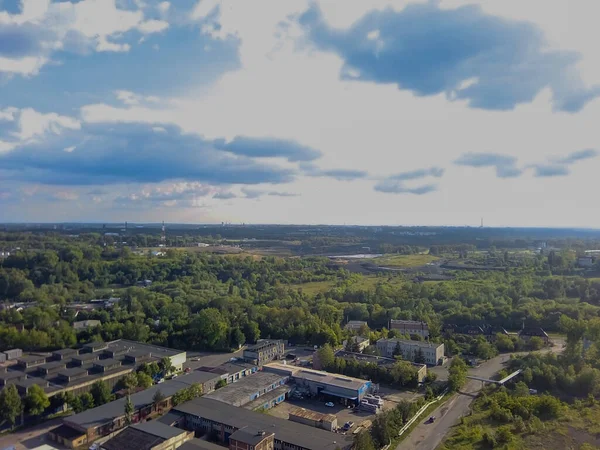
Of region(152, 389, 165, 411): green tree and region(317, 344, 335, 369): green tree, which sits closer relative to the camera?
region(152, 389, 165, 411): green tree

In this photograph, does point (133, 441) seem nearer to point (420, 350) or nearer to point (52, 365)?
point (52, 365)

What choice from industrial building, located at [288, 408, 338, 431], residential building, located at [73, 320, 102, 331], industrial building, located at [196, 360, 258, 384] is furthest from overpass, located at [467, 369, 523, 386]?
residential building, located at [73, 320, 102, 331]

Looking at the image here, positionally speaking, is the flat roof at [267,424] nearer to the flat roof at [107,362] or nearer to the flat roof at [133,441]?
the flat roof at [133,441]

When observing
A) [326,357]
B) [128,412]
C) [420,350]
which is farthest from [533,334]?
[128,412]

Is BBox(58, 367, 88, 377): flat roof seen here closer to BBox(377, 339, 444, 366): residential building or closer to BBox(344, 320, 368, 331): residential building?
BBox(377, 339, 444, 366): residential building

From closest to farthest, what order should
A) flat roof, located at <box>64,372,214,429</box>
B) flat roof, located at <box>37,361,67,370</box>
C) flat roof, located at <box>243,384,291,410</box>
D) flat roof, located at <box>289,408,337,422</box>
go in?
flat roof, located at <box>64,372,214,429</box>, flat roof, located at <box>289,408,337,422</box>, flat roof, located at <box>243,384,291,410</box>, flat roof, located at <box>37,361,67,370</box>

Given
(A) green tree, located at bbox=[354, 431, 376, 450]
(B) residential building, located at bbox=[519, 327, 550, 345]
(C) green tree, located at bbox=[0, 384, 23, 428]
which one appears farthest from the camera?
(B) residential building, located at bbox=[519, 327, 550, 345]

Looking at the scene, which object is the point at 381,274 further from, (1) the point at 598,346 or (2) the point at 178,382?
(2) the point at 178,382
